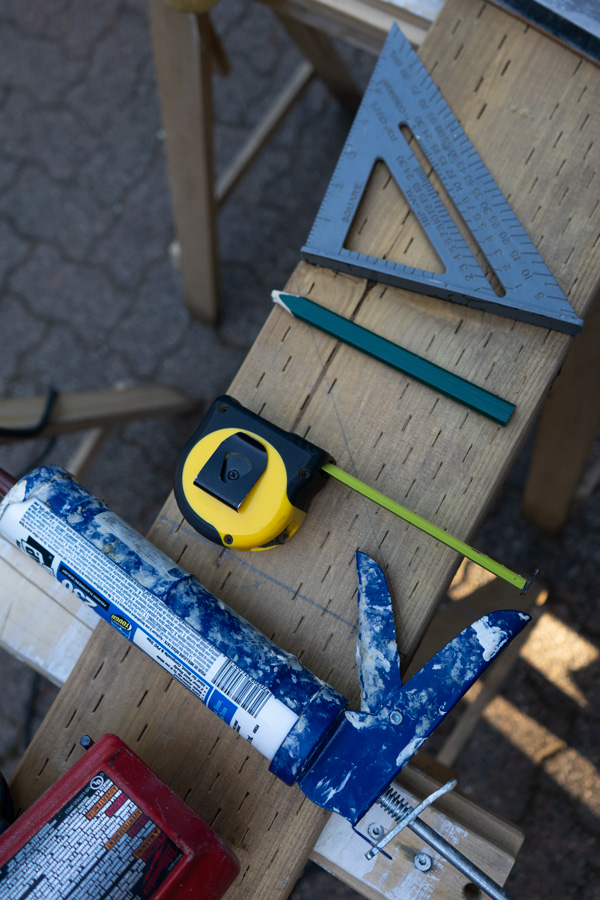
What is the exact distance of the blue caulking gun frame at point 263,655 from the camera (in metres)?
0.82

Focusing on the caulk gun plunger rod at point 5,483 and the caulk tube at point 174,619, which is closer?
the caulk tube at point 174,619

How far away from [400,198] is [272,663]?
720mm

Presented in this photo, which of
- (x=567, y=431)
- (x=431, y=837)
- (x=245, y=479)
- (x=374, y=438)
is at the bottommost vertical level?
(x=431, y=837)

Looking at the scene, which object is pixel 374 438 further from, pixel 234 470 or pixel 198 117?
pixel 198 117

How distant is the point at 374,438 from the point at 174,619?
378 mm

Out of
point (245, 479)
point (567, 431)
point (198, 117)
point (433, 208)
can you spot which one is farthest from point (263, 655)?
point (198, 117)

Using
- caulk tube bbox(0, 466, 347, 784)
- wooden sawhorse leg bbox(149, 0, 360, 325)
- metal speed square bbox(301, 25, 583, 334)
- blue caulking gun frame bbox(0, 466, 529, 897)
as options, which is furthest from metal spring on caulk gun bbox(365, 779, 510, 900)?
wooden sawhorse leg bbox(149, 0, 360, 325)

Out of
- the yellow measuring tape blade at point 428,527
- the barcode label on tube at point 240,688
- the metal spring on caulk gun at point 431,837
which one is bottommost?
the metal spring on caulk gun at point 431,837

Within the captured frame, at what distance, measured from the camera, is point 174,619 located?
0.87 metres

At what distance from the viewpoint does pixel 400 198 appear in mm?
1036

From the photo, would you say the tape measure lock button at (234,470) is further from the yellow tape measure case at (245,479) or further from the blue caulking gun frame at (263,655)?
the blue caulking gun frame at (263,655)

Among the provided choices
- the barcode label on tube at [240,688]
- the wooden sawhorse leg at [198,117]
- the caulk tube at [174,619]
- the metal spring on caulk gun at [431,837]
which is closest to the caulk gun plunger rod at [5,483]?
the caulk tube at [174,619]

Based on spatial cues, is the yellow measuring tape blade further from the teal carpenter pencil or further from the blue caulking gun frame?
the teal carpenter pencil

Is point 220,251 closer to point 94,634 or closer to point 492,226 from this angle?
point 492,226
